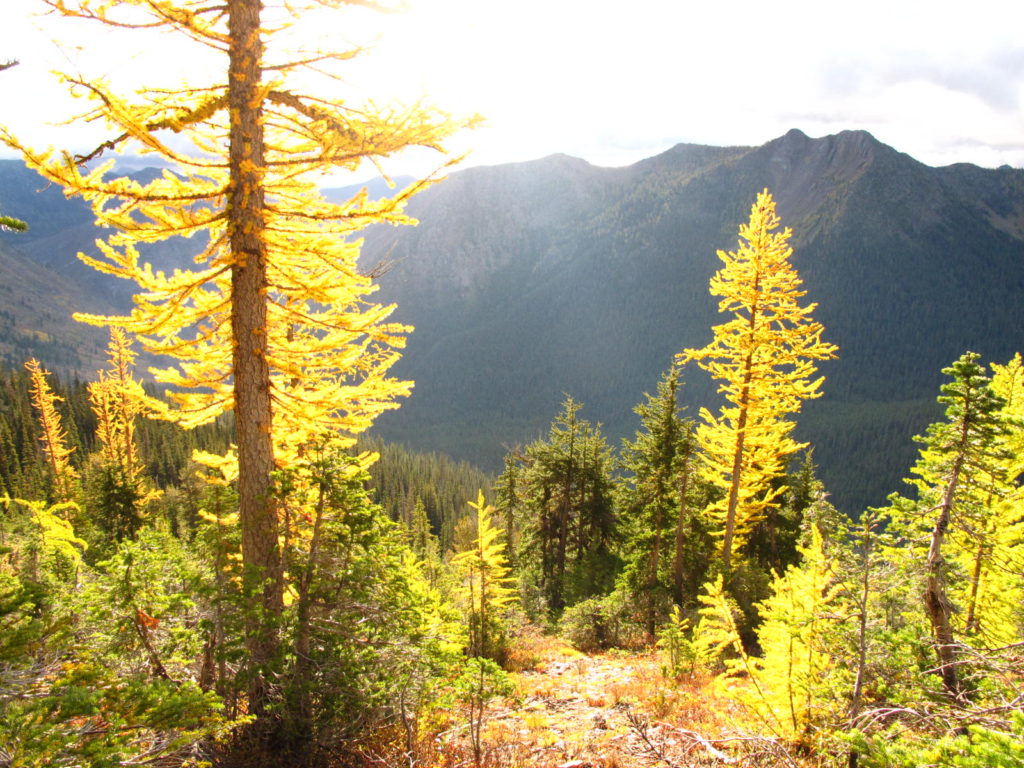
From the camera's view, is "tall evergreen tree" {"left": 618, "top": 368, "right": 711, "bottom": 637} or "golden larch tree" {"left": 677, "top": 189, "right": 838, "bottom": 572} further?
"tall evergreen tree" {"left": 618, "top": 368, "right": 711, "bottom": 637}

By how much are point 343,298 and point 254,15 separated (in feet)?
9.98

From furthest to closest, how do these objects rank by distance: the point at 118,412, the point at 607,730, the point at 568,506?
the point at 118,412 → the point at 568,506 → the point at 607,730

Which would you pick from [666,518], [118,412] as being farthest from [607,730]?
[118,412]

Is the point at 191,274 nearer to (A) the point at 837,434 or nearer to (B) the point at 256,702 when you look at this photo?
(B) the point at 256,702

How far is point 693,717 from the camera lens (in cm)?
914

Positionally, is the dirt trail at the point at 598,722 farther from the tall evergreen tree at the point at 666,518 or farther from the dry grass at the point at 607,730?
the tall evergreen tree at the point at 666,518

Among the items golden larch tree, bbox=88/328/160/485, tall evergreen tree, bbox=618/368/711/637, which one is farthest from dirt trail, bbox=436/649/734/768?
golden larch tree, bbox=88/328/160/485

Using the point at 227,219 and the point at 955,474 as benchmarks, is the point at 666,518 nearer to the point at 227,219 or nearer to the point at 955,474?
the point at 955,474

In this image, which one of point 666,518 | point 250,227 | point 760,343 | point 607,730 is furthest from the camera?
point 666,518

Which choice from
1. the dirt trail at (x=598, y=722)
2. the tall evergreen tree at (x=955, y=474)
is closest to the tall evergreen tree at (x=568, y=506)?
the dirt trail at (x=598, y=722)

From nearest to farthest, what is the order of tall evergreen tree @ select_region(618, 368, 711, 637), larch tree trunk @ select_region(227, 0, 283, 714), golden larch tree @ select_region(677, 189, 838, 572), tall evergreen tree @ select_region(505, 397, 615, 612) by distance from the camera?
larch tree trunk @ select_region(227, 0, 283, 714) < golden larch tree @ select_region(677, 189, 838, 572) < tall evergreen tree @ select_region(618, 368, 711, 637) < tall evergreen tree @ select_region(505, 397, 615, 612)

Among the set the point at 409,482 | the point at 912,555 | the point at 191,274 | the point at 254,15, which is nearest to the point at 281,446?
the point at 191,274

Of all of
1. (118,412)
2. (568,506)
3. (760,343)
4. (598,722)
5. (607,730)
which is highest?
(760,343)

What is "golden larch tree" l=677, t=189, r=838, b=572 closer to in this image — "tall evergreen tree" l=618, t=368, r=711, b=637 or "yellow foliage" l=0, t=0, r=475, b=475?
"tall evergreen tree" l=618, t=368, r=711, b=637
